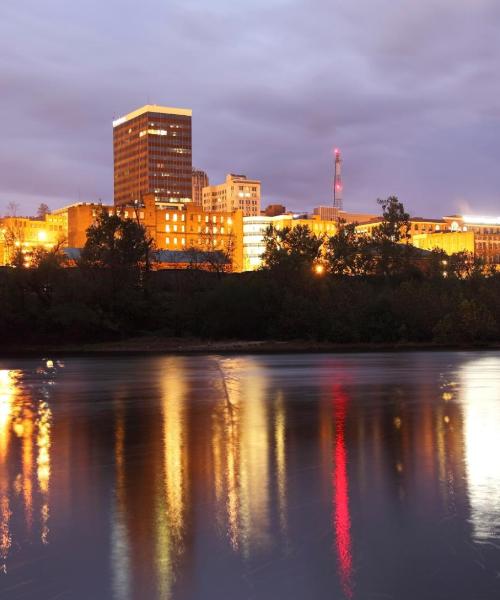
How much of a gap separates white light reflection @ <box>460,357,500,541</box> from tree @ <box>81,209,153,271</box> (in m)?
56.1

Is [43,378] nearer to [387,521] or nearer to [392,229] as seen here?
[387,521]

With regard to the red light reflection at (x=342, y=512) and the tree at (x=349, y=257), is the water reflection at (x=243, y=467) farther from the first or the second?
the tree at (x=349, y=257)

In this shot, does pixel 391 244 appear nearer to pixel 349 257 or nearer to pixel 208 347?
pixel 349 257

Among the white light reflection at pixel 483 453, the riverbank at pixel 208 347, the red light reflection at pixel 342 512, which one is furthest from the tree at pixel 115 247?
the red light reflection at pixel 342 512

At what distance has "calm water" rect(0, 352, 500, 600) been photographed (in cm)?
790

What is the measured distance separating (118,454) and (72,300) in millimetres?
59846

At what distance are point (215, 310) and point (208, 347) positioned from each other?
29.5ft

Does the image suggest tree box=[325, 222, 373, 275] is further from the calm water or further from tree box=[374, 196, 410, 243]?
the calm water

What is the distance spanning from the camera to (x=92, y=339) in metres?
73.5

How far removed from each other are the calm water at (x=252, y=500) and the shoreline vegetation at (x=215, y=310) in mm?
44999

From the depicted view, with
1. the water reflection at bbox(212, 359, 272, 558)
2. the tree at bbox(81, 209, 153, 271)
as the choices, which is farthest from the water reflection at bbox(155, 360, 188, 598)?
the tree at bbox(81, 209, 153, 271)

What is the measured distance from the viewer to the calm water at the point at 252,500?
311 inches

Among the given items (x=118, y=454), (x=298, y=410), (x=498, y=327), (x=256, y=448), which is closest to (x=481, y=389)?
(x=298, y=410)

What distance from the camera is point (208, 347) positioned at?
6719 cm
